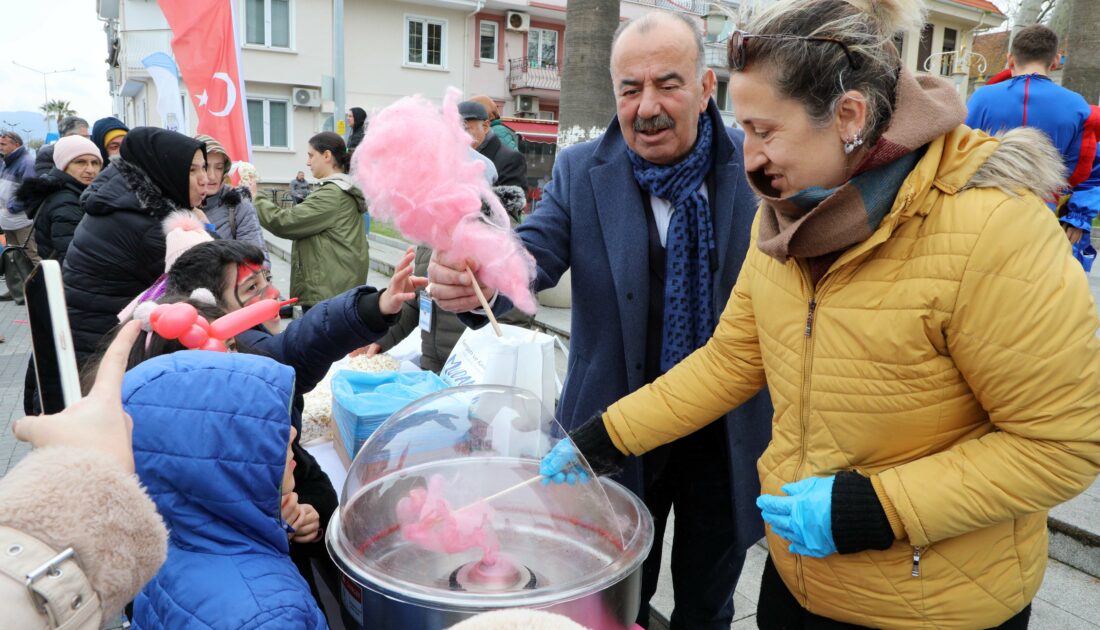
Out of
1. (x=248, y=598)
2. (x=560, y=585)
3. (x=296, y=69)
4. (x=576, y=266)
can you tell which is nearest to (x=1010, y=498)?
(x=560, y=585)

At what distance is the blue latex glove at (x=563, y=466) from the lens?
5.15 feet

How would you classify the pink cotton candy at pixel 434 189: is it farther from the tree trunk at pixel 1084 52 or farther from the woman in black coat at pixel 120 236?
the tree trunk at pixel 1084 52

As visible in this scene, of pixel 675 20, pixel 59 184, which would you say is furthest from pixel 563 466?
pixel 59 184

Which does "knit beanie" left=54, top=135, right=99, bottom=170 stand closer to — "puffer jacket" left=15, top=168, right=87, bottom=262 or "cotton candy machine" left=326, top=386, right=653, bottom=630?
"puffer jacket" left=15, top=168, right=87, bottom=262

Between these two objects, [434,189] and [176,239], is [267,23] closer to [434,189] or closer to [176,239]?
[176,239]

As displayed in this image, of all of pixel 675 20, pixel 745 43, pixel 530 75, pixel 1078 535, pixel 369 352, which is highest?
pixel 530 75

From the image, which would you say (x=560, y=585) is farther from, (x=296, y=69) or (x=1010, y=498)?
(x=296, y=69)

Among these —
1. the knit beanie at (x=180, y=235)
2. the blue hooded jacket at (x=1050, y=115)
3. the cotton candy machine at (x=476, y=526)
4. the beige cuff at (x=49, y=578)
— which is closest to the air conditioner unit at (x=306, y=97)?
the knit beanie at (x=180, y=235)

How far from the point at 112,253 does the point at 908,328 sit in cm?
323

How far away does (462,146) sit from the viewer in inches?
69.0

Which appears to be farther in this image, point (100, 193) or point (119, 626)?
point (100, 193)

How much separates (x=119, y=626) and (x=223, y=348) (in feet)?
4.32

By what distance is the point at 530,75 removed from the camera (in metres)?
24.7

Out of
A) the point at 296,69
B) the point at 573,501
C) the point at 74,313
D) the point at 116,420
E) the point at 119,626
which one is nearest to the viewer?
the point at 116,420
